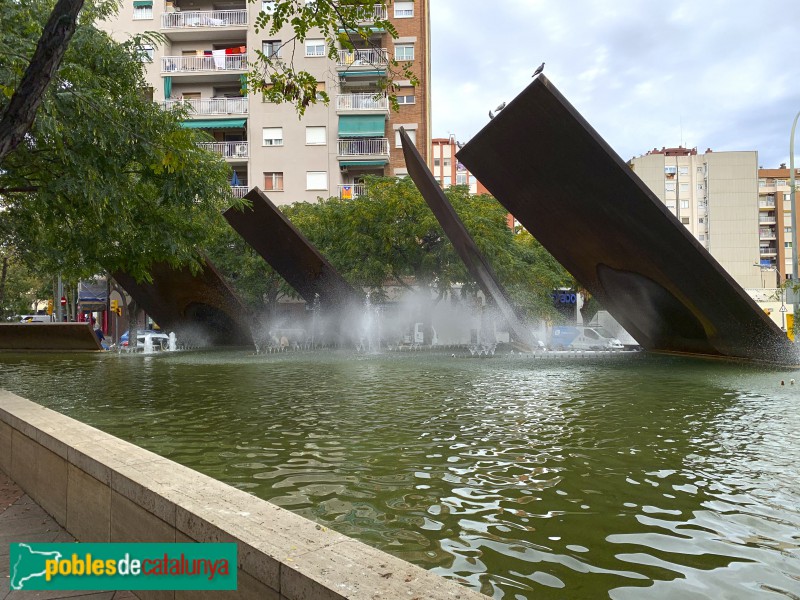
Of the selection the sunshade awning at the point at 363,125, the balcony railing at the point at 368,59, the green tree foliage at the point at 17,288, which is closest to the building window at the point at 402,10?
the balcony railing at the point at 368,59

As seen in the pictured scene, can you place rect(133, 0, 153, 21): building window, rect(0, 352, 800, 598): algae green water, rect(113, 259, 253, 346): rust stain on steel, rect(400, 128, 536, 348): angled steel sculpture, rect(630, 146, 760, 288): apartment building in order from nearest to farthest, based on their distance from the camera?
rect(0, 352, 800, 598): algae green water
rect(400, 128, 536, 348): angled steel sculpture
rect(113, 259, 253, 346): rust stain on steel
rect(133, 0, 153, 21): building window
rect(630, 146, 760, 288): apartment building

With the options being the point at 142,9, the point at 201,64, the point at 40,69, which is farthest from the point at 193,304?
the point at 142,9

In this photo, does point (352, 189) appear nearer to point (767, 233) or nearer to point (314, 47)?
point (314, 47)

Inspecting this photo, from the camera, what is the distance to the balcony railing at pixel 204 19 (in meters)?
40.2

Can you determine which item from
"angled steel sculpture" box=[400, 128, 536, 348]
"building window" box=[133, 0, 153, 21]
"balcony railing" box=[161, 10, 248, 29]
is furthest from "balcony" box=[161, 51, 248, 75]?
"angled steel sculpture" box=[400, 128, 536, 348]

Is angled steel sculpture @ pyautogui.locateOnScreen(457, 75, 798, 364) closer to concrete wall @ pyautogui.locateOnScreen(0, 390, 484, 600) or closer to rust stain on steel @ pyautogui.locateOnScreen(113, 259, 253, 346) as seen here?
concrete wall @ pyautogui.locateOnScreen(0, 390, 484, 600)

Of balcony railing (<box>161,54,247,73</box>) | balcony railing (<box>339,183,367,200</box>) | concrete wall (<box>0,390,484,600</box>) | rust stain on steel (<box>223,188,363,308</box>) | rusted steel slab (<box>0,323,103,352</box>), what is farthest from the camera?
balcony railing (<box>161,54,247,73</box>)

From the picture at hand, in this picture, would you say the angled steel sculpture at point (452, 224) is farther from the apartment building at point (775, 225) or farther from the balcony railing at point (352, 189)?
the apartment building at point (775, 225)

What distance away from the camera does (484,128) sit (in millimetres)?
12734

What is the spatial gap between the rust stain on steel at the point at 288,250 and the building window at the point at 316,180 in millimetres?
17399

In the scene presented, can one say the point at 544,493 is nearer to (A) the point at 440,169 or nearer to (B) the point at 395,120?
(B) the point at 395,120

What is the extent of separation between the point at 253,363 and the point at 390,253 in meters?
10.1

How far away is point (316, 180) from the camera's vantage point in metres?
39.7

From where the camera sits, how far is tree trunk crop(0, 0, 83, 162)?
4719 mm
